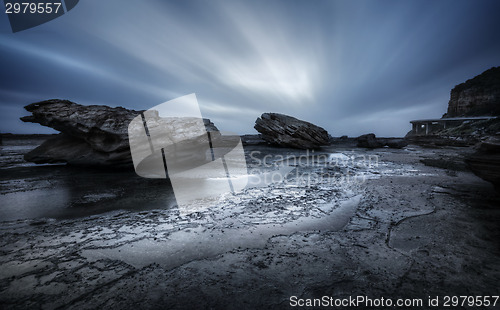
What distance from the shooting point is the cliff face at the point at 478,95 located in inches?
2157

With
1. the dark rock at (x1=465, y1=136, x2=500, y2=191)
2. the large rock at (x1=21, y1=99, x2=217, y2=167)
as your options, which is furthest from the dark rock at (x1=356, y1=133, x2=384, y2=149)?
the large rock at (x1=21, y1=99, x2=217, y2=167)

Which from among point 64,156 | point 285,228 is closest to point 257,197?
point 285,228

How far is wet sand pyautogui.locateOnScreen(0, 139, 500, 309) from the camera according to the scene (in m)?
2.02

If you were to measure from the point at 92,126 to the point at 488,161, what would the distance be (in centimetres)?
1485

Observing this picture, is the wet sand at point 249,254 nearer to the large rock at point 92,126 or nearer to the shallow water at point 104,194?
the shallow water at point 104,194

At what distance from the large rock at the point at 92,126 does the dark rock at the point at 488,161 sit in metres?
13.3

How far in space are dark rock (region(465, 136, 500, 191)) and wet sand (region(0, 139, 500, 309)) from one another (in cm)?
69

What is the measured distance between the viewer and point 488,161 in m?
4.52

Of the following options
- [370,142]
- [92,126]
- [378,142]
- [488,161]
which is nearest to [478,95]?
[378,142]

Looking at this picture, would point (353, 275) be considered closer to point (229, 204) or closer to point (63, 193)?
point (229, 204)

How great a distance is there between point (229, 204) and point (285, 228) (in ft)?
6.11

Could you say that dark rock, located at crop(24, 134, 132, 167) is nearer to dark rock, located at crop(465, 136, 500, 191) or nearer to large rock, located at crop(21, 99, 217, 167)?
large rock, located at crop(21, 99, 217, 167)

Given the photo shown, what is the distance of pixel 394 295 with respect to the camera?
198 cm

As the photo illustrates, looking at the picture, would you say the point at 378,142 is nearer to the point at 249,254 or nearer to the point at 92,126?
the point at 249,254
